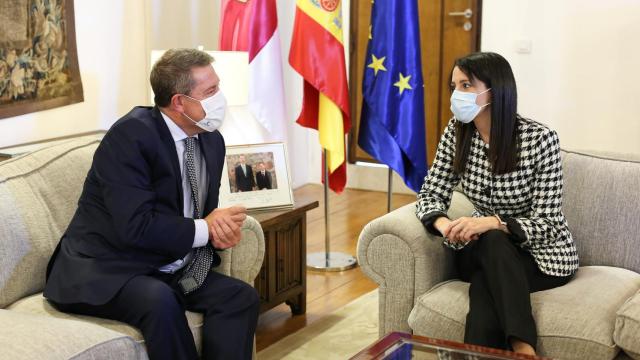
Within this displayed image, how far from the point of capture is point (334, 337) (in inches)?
128

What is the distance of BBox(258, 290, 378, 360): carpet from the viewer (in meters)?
3.10

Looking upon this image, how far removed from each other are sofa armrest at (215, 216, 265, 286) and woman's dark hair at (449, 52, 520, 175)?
2.48 ft

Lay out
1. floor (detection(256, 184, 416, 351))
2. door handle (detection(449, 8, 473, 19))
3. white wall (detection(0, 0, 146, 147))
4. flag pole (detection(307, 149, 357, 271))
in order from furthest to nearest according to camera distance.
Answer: door handle (detection(449, 8, 473, 19)) < flag pole (detection(307, 149, 357, 271)) < white wall (detection(0, 0, 146, 147)) < floor (detection(256, 184, 416, 351))

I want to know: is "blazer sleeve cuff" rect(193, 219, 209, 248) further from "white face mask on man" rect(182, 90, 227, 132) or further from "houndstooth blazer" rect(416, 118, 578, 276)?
"houndstooth blazer" rect(416, 118, 578, 276)

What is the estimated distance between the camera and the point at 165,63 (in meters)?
2.46

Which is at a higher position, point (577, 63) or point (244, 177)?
point (577, 63)

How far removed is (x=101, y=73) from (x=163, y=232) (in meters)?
1.84

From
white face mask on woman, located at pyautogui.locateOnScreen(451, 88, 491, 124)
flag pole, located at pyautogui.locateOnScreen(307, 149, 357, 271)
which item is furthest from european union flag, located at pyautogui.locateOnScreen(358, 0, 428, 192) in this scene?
white face mask on woman, located at pyautogui.locateOnScreen(451, 88, 491, 124)

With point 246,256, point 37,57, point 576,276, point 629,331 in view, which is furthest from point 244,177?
point 629,331

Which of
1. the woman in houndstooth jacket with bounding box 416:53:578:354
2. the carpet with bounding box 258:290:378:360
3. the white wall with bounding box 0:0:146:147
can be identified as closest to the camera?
the woman in houndstooth jacket with bounding box 416:53:578:354

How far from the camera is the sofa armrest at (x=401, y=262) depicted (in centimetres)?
269

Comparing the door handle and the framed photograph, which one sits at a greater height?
the door handle

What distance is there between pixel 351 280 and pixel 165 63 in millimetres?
1792

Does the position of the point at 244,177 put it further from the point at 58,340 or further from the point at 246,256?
the point at 58,340
